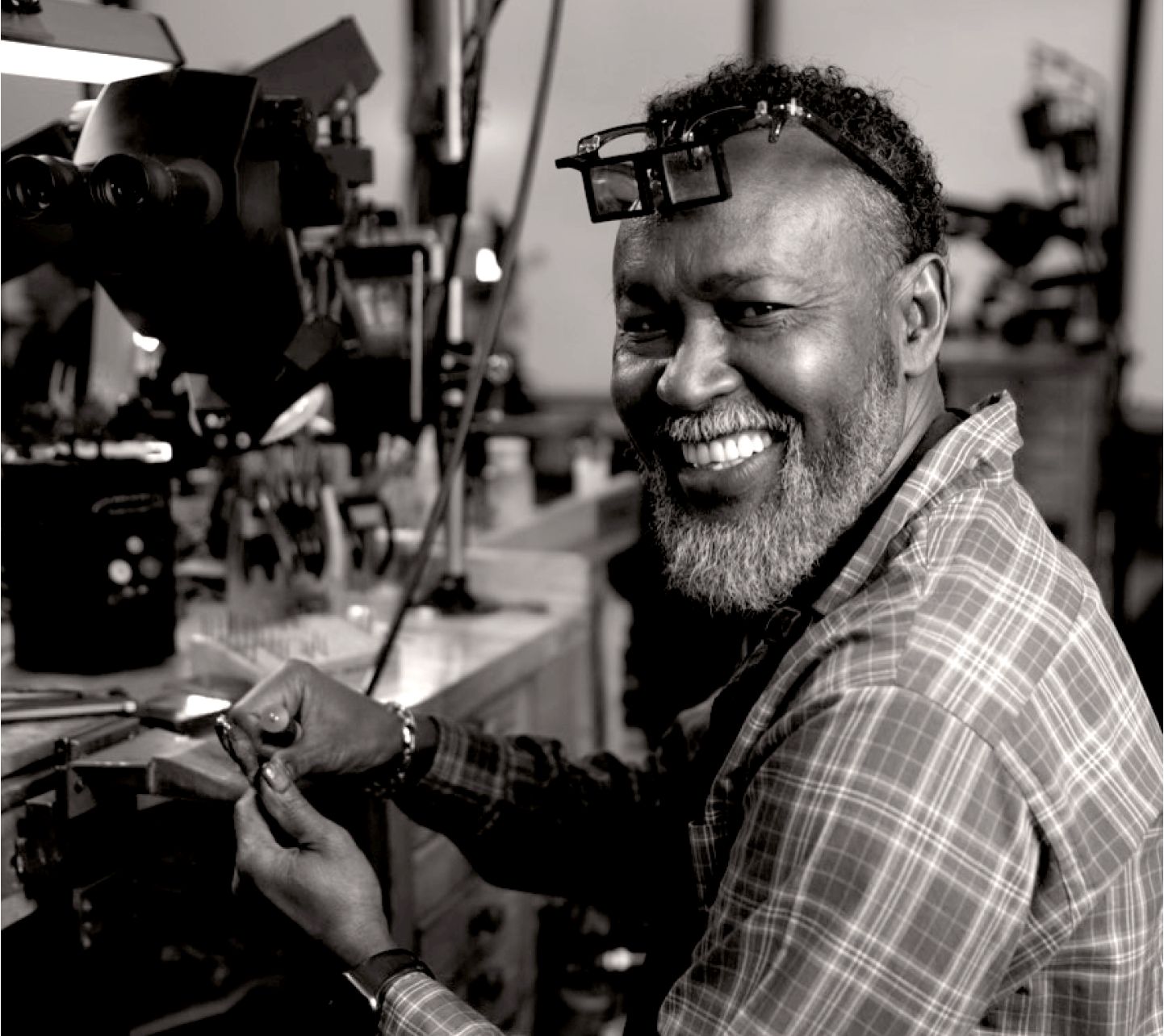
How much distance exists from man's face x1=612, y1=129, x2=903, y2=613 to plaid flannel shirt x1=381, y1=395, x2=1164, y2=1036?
10 centimetres

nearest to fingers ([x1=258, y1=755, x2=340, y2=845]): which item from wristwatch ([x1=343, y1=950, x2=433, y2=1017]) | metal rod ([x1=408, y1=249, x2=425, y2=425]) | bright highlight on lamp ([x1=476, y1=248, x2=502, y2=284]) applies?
wristwatch ([x1=343, y1=950, x2=433, y2=1017])

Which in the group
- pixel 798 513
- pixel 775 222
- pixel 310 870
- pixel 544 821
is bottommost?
pixel 544 821

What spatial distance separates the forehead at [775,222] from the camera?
3.58ft

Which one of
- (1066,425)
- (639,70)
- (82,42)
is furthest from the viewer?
(639,70)

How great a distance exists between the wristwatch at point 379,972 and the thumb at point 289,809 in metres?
0.12

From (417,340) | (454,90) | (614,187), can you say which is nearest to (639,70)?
(454,90)

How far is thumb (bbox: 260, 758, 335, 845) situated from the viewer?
3.76ft

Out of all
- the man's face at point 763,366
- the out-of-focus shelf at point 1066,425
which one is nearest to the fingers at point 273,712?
the man's face at point 763,366

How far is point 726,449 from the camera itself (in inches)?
45.1

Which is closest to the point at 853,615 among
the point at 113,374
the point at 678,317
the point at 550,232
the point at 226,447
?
the point at 678,317

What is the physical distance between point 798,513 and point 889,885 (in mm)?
393

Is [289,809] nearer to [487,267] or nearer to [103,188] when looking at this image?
[103,188]

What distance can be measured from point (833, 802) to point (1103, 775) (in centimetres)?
23

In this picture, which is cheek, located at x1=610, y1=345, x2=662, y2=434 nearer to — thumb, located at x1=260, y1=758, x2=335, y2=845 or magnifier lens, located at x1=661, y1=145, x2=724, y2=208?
magnifier lens, located at x1=661, y1=145, x2=724, y2=208
